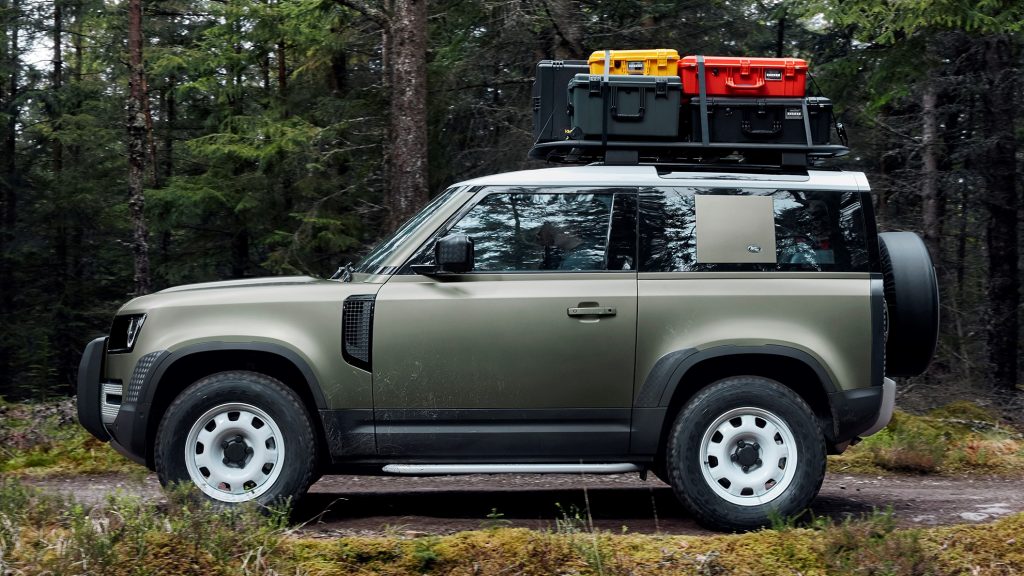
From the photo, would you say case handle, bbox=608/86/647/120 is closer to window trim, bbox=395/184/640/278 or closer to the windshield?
window trim, bbox=395/184/640/278

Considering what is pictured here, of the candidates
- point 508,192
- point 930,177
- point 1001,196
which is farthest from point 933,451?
point 930,177

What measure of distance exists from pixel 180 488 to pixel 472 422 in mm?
1655

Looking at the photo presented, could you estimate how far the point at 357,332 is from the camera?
18.4 ft

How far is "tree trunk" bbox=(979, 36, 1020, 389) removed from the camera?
14.8 meters

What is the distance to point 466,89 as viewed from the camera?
16031 mm

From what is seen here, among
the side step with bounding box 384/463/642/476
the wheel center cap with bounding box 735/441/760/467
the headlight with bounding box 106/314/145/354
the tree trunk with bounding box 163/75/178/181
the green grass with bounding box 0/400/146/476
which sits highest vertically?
the tree trunk with bounding box 163/75/178/181

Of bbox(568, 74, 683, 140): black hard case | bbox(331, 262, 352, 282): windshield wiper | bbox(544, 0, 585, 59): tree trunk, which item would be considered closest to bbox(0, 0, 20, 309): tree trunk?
bbox(544, 0, 585, 59): tree trunk

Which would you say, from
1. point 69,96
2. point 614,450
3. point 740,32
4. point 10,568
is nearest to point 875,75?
point 740,32

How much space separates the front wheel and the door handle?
0.72m

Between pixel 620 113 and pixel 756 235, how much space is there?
43.5 inches

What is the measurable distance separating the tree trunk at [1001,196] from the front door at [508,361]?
1103cm

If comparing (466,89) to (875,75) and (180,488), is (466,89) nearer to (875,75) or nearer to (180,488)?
(875,75)

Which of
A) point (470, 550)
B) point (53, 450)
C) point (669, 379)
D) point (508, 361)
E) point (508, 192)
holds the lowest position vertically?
point (53, 450)

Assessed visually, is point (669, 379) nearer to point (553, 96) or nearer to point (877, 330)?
A: point (877, 330)
